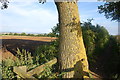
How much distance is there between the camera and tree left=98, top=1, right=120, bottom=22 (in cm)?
1035

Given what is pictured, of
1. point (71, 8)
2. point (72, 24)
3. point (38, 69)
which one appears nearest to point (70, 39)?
point (72, 24)

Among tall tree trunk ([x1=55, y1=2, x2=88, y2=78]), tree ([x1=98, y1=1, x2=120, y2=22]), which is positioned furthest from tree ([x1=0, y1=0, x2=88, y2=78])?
tree ([x1=98, y1=1, x2=120, y2=22])

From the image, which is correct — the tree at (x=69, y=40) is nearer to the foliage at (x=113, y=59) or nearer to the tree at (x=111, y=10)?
the foliage at (x=113, y=59)

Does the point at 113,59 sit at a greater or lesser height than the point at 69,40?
lesser

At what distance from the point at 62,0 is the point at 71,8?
0.44m

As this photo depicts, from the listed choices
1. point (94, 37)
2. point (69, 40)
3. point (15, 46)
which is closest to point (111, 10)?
point (94, 37)

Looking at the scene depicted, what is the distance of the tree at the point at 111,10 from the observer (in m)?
10.3

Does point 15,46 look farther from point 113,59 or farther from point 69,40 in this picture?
point 69,40

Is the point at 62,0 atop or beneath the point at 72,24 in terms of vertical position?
atop

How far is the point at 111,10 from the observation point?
10.9 meters

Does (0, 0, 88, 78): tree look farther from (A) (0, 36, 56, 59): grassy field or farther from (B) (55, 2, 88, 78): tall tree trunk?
(A) (0, 36, 56, 59): grassy field

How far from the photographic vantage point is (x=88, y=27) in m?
10.3

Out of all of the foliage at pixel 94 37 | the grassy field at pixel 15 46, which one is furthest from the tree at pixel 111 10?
the grassy field at pixel 15 46

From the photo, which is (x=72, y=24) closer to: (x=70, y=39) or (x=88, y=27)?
(x=70, y=39)
